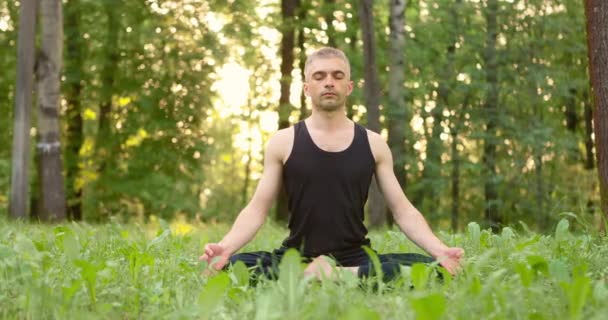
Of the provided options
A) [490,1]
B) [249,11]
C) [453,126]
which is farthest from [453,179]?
[249,11]

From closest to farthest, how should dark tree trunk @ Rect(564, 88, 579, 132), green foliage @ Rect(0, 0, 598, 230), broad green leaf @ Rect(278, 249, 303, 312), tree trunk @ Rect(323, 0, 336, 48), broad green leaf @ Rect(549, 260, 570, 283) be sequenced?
broad green leaf @ Rect(278, 249, 303, 312) → broad green leaf @ Rect(549, 260, 570, 283) → tree trunk @ Rect(323, 0, 336, 48) → green foliage @ Rect(0, 0, 598, 230) → dark tree trunk @ Rect(564, 88, 579, 132)

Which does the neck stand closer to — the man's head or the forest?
the man's head

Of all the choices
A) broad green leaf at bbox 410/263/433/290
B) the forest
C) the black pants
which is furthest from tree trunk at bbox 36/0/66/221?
broad green leaf at bbox 410/263/433/290

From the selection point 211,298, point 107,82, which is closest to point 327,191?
point 211,298

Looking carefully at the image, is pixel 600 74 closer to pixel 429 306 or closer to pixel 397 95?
pixel 429 306

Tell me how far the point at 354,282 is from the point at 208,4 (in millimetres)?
19256

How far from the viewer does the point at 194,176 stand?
77.6 feet

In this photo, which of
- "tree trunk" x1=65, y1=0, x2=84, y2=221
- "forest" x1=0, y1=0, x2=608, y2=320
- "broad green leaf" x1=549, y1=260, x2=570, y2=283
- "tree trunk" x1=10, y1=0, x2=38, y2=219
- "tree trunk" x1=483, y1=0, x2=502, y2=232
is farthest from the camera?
"tree trunk" x1=65, y1=0, x2=84, y2=221

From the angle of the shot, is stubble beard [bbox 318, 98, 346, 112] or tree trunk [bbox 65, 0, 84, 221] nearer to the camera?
stubble beard [bbox 318, 98, 346, 112]

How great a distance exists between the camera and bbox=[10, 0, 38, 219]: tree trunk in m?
14.7

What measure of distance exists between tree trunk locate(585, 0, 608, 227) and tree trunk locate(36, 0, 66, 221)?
11.5 m

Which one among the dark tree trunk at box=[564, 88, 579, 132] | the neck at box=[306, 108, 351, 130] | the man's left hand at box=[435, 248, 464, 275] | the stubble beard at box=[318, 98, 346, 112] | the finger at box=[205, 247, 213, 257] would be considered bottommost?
the man's left hand at box=[435, 248, 464, 275]

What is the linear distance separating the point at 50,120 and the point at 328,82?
1186 centimetres

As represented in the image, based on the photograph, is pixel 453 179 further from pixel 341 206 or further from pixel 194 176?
pixel 341 206
